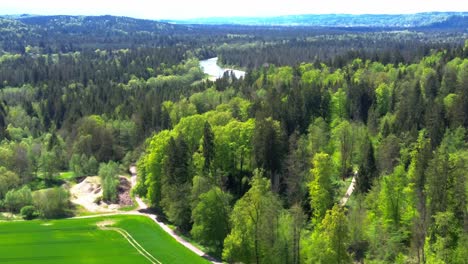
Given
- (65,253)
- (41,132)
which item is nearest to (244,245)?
(65,253)

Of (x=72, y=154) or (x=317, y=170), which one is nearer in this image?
(x=317, y=170)

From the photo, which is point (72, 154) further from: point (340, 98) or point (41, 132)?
point (340, 98)

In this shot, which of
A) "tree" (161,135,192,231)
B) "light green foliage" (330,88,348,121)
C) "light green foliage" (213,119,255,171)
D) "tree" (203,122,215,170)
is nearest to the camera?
"tree" (161,135,192,231)

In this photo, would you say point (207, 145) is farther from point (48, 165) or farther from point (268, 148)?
point (48, 165)

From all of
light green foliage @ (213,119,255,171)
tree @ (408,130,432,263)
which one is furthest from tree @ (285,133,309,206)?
tree @ (408,130,432,263)

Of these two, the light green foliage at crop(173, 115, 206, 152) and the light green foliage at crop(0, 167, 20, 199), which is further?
the light green foliage at crop(173, 115, 206, 152)

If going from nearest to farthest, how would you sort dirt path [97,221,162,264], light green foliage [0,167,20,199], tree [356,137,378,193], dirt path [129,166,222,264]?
1. dirt path [97,221,162,264]
2. dirt path [129,166,222,264]
3. tree [356,137,378,193]
4. light green foliage [0,167,20,199]

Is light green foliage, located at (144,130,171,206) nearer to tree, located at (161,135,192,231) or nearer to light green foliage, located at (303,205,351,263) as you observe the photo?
tree, located at (161,135,192,231)
